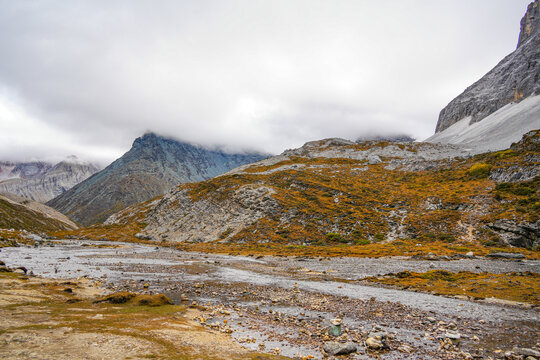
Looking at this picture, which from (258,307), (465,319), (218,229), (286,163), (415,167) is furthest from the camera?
(286,163)

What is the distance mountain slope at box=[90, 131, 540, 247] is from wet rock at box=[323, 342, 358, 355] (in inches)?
2550

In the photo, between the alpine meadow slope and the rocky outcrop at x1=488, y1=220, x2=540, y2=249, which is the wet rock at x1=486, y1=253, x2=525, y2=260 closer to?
the alpine meadow slope

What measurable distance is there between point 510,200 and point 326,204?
50.1 metres

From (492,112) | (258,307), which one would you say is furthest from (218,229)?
(492,112)

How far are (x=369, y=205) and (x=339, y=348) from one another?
89524 millimetres

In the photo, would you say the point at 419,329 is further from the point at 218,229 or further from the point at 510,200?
the point at 218,229

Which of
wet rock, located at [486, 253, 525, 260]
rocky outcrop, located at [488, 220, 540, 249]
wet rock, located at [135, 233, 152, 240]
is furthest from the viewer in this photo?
wet rock, located at [135, 233, 152, 240]

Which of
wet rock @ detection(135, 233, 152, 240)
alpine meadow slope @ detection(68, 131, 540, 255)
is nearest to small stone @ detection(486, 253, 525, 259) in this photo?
alpine meadow slope @ detection(68, 131, 540, 255)

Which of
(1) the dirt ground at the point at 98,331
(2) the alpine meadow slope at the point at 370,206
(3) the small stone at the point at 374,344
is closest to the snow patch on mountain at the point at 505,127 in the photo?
(2) the alpine meadow slope at the point at 370,206

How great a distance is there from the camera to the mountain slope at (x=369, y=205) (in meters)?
68.4

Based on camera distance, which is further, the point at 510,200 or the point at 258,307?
the point at 510,200

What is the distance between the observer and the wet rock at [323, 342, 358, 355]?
1288 cm

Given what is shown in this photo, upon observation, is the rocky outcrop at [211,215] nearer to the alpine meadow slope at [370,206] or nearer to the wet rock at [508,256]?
the alpine meadow slope at [370,206]

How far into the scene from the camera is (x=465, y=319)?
19000mm
